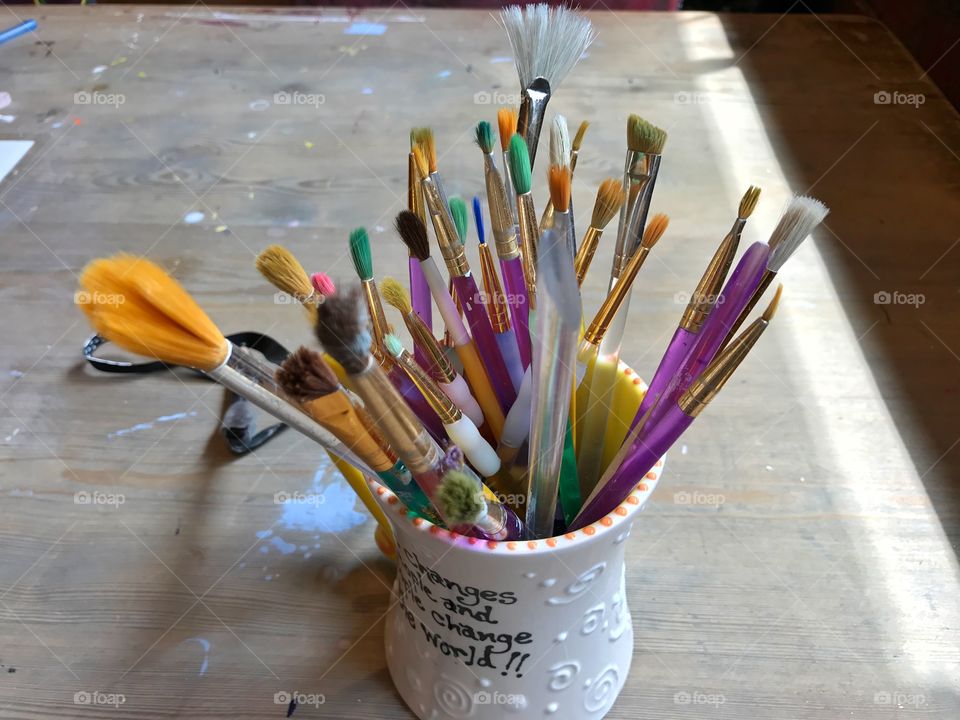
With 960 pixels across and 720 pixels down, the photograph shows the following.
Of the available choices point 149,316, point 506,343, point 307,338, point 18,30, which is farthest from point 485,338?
point 18,30

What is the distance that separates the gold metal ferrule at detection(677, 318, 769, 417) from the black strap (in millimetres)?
270

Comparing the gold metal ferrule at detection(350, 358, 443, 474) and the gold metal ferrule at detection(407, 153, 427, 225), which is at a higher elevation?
the gold metal ferrule at detection(407, 153, 427, 225)

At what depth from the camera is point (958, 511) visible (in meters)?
0.39

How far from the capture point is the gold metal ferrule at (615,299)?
0.88 feet

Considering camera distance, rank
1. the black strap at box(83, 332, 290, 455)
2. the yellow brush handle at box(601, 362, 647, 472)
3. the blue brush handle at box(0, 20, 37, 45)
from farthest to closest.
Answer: the blue brush handle at box(0, 20, 37, 45) → the black strap at box(83, 332, 290, 455) → the yellow brush handle at box(601, 362, 647, 472)

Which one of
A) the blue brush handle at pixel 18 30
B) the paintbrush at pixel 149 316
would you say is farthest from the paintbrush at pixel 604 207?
the blue brush handle at pixel 18 30

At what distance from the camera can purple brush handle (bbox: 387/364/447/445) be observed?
268 mm

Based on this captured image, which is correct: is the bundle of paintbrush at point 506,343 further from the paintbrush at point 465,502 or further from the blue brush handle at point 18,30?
the blue brush handle at point 18,30

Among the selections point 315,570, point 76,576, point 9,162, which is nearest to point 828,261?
point 315,570

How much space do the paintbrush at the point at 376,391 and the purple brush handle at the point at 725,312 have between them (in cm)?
8

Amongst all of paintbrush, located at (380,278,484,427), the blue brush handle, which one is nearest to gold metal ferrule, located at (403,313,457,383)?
paintbrush, located at (380,278,484,427)

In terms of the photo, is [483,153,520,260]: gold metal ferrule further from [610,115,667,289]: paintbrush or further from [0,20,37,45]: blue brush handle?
[0,20,37,45]: blue brush handle

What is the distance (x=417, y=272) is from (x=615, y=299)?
7cm

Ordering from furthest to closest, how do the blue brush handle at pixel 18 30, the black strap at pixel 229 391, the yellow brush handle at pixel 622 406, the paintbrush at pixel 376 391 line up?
the blue brush handle at pixel 18 30, the black strap at pixel 229 391, the yellow brush handle at pixel 622 406, the paintbrush at pixel 376 391
